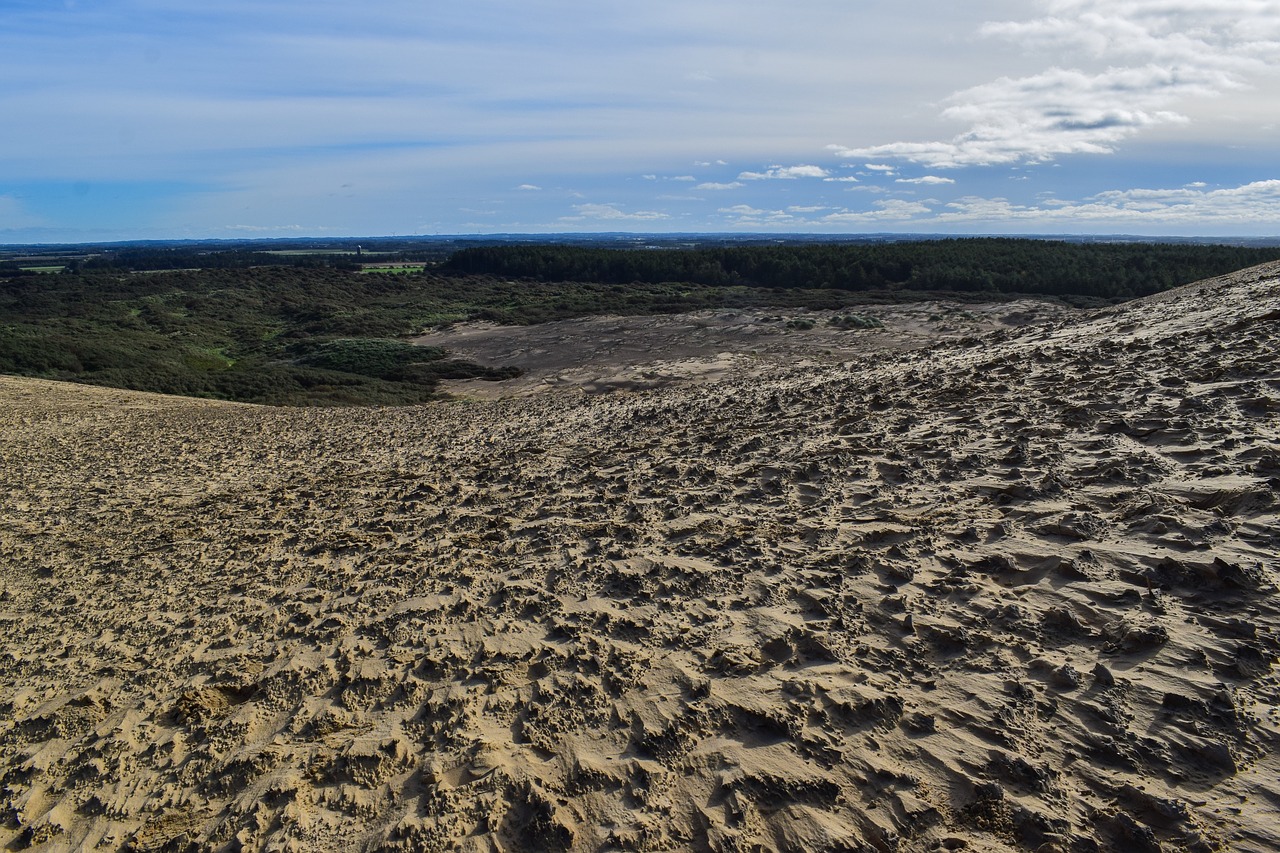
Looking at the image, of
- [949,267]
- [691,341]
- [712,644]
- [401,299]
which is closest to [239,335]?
[401,299]

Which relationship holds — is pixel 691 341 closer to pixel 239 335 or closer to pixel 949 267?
pixel 949 267

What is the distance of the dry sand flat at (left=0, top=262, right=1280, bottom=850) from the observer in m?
3.51

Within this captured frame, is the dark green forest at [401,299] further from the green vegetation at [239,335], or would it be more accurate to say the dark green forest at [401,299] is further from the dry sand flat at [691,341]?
the dry sand flat at [691,341]

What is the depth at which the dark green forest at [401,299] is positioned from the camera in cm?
2781

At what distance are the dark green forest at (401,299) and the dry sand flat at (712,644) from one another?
17093 mm

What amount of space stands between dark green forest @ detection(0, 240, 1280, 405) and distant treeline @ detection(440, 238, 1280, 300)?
141 mm

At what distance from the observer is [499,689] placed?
461 cm

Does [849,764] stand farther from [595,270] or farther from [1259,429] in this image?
[595,270]

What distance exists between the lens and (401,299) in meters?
57.7

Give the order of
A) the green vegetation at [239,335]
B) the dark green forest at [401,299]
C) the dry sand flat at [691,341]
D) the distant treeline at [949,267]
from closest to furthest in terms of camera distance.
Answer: the dry sand flat at [691,341]
the green vegetation at [239,335]
the dark green forest at [401,299]
the distant treeline at [949,267]

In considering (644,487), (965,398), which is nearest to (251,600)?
(644,487)

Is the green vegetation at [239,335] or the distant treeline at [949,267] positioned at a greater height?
the distant treeline at [949,267]

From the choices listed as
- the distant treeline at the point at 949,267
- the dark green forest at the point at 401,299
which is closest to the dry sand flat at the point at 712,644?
the dark green forest at the point at 401,299

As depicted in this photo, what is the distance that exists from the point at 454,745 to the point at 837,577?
2753 mm
